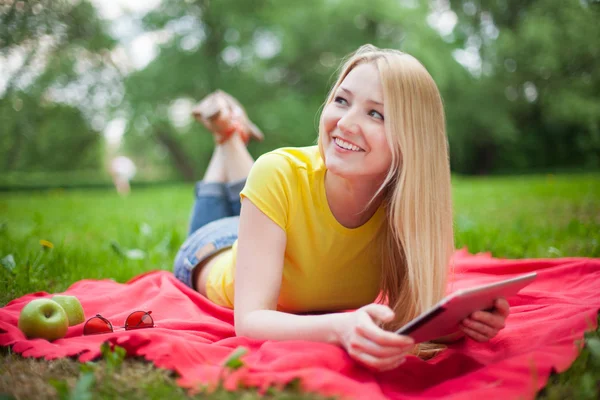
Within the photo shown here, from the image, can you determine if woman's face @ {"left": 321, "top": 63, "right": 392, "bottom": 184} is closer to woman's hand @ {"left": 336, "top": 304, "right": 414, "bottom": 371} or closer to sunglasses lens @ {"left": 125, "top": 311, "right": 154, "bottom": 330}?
woman's hand @ {"left": 336, "top": 304, "right": 414, "bottom": 371}

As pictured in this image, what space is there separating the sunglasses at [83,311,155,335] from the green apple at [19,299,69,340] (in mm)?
86

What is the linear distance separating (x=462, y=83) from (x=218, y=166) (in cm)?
2017

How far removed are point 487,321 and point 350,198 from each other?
2.11 feet

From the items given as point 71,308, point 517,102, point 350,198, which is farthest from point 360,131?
point 517,102

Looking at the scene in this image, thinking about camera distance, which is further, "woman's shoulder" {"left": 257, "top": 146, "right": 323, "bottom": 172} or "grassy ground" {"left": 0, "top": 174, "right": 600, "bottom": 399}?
"woman's shoulder" {"left": 257, "top": 146, "right": 323, "bottom": 172}

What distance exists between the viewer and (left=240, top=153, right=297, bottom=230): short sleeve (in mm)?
1845

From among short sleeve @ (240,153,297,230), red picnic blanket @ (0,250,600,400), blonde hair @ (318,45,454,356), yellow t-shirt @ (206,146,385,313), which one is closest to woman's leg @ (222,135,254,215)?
red picnic blanket @ (0,250,600,400)

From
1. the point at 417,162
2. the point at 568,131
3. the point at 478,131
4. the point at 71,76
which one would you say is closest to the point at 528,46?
the point at 478,131

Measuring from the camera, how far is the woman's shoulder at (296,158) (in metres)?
1.95

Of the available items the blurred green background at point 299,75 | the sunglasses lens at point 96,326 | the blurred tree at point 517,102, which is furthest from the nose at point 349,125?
the blurred tree at point 517,102

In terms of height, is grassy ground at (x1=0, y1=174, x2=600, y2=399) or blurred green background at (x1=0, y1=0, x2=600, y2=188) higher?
blurred green background at (x1=0, y1=0, x2=600, y2=188)

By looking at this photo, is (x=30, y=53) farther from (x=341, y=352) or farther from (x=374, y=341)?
(x=374, y=341)

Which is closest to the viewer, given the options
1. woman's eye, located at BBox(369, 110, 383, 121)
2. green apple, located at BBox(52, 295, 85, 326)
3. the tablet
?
the tablet

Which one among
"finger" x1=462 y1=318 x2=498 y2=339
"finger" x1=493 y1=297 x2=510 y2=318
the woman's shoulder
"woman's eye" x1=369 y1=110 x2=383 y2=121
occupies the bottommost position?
"finger" x1=462 y1=318 x2=498 y2=339
